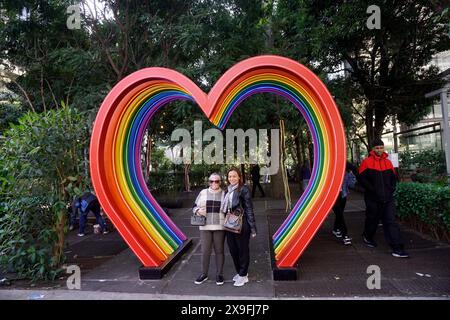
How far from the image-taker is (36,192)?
5.25m

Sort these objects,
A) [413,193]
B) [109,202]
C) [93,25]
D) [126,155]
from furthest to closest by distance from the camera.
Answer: [93,25] → [413,193] → [126,155] → [109,202]

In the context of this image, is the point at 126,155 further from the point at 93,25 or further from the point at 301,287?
the point at 93,25

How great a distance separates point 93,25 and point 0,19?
118 inches

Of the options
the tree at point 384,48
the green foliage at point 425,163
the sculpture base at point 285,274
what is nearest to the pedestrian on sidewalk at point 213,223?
the sculpture base at point 285,274

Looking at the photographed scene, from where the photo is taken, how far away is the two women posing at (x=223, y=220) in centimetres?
449

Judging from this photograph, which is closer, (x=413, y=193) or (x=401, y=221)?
(x=413, y=193)

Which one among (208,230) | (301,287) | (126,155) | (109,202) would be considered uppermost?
(126,155)

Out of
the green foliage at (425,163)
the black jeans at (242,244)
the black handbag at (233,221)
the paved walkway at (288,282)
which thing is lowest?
the paved walkway at (288,282)

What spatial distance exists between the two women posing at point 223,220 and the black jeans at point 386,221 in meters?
2.50

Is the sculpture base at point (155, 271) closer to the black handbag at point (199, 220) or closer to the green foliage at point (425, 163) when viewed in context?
the black handbag at point (199, 220)

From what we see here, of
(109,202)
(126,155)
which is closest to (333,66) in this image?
(126,155)

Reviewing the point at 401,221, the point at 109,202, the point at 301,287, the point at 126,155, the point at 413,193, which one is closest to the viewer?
the point at 301,287

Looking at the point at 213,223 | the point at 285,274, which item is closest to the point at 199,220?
the point at 213,223

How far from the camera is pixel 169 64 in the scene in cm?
935
